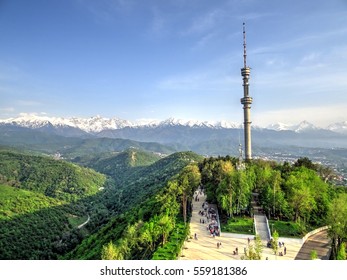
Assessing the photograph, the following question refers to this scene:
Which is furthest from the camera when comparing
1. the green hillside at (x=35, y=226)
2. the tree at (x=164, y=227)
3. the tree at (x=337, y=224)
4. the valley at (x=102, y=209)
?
the green hillside at (x=35, y=226)

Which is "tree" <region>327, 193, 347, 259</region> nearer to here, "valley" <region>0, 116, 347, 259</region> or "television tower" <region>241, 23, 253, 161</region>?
"valley" <region>0, 116, 347, 259</region>

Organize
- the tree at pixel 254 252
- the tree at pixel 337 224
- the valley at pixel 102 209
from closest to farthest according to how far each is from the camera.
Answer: the tree at pixel 254 252, the tree at pixel 337 224, the valley at pixel 102 209

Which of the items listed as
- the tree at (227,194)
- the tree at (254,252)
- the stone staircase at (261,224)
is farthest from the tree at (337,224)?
the tree at (227,194)

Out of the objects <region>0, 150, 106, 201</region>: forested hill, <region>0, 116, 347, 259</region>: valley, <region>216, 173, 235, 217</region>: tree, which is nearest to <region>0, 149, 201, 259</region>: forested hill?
<region>0, 150, 106, 201</region>: forested hill

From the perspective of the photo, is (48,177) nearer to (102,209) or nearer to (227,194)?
(102,209)

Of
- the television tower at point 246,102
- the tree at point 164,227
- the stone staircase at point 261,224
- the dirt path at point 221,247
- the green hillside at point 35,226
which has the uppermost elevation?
the television tower at point 246,102

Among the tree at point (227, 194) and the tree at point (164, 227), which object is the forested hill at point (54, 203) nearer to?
A: the tree at point (164, 227)
